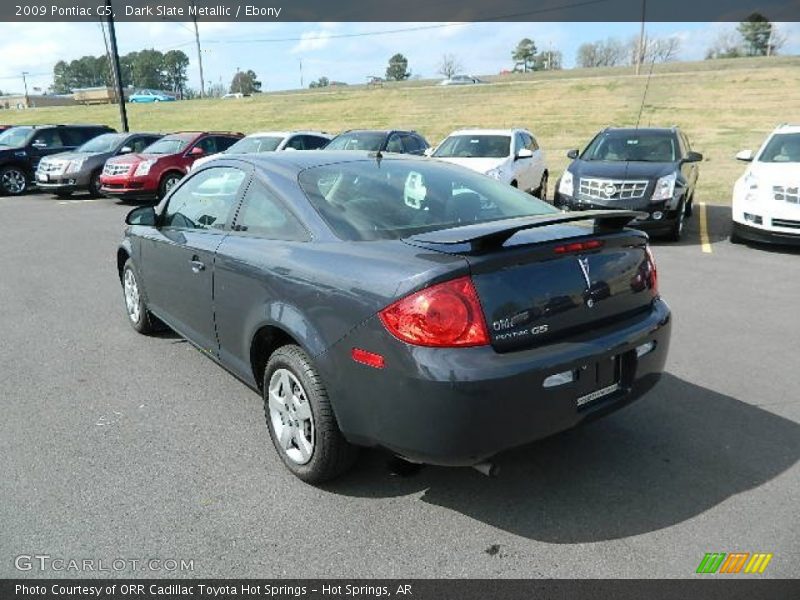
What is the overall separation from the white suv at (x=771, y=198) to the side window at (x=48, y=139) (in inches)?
657

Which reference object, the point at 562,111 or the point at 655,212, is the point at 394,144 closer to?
the point at 655,212

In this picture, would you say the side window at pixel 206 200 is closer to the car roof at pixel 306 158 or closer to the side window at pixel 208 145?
the car roof at pixel 306 158

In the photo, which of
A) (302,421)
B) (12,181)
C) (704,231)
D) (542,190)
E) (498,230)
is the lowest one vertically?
(704,231)

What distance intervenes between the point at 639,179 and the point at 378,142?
6.34 meters

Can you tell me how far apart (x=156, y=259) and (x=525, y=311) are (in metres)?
2.96

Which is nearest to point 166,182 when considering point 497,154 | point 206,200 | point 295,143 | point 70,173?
point 70,173

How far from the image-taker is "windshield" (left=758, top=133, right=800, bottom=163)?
9.20 m

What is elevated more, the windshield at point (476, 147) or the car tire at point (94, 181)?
the windshield at point (476, 147)

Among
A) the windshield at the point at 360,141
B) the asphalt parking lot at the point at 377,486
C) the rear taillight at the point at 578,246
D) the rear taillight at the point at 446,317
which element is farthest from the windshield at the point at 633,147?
the rear taillight at the point at 446,317

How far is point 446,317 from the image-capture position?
8.32 feet

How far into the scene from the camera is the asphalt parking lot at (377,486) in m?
2.66

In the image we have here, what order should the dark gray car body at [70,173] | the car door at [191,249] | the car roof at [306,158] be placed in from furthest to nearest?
the dark gray car body at [70,173] < the car door at [191,249] < the car roof at [306,158]

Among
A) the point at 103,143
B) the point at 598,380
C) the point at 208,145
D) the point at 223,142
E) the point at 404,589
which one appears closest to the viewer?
the point at 404,589

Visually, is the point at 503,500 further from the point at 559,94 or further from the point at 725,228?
the point at 559,94
